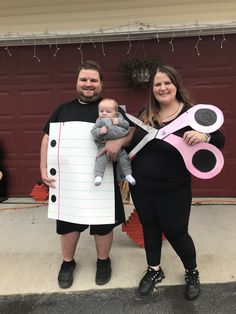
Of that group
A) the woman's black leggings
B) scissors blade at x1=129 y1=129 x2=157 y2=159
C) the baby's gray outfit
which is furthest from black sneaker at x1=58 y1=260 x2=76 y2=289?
scissors blade at x1=129 y1=129 x2=157 y2=159

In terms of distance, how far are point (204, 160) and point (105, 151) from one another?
2.34 ft

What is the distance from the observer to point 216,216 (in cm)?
437

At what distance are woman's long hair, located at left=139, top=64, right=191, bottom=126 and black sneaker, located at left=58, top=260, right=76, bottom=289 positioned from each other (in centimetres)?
146

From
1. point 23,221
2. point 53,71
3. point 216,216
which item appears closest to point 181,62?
point 53,71

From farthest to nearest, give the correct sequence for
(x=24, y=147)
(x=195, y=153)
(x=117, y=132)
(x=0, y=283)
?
(x=24, y=147) < (x=0, y=283) < (x=117, y=132) < (x=195, y=153)

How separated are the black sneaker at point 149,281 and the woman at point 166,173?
260 mm

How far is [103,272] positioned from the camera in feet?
9.87

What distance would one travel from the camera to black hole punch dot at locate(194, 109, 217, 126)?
2324 millimetres

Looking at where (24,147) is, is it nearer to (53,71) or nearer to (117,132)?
(53,71)

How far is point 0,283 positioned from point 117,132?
5.56ft

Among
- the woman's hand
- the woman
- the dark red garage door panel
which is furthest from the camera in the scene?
the dark red garage door panel

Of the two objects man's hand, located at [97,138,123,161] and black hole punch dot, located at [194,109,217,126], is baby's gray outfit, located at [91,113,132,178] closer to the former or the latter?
man's hand, located at [97,138,123,161]

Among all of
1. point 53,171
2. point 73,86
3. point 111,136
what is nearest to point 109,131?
point 111,136

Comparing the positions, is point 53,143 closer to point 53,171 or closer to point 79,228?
point 53,171
